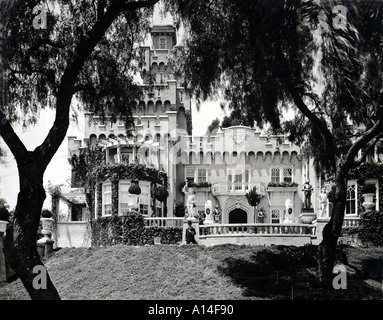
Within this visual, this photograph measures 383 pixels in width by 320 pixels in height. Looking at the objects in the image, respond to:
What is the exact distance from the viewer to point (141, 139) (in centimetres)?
2928

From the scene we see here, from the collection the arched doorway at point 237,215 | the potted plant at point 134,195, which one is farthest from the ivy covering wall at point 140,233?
the arched doorway at point 237,215

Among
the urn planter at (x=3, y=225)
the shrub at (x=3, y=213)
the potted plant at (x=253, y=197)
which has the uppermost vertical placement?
the potted plant at (x=253, y=197)

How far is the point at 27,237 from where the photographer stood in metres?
14.2

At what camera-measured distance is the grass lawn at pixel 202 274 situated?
54.1ft

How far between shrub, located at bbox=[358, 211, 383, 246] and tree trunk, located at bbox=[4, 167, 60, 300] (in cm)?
1188

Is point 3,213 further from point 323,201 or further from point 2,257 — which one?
point 323,201

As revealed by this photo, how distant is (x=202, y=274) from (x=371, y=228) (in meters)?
7.32

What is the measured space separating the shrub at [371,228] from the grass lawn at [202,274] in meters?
1.68

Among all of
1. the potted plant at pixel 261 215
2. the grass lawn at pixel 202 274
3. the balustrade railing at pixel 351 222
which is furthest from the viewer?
the potted plant at pixel 261 215

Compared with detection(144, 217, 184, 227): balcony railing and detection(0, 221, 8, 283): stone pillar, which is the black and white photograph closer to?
detection(0, 221, 8, 283): stone pillar

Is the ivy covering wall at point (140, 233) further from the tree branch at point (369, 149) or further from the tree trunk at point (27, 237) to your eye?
the tree trunk at point (27, 237)

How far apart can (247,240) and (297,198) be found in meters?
8.53

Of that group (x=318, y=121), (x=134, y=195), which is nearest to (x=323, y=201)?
(x=318, y=121)

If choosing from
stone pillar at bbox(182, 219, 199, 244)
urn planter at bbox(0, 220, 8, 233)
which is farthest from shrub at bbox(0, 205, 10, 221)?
stone pillar at bbox(182, 219, 199, 244)
